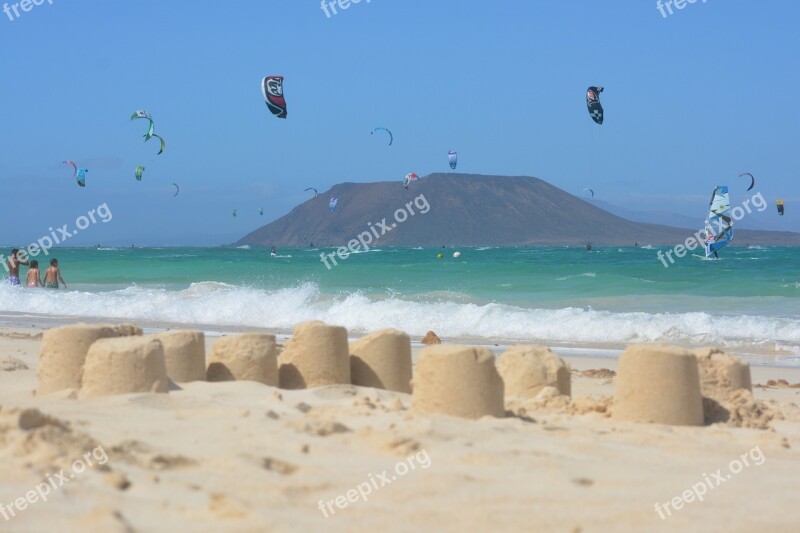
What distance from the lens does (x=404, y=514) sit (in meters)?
3.94

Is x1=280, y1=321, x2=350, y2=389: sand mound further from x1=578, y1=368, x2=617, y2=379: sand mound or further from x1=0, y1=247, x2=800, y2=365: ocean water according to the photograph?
x1=0, y1=247, x2=800, y2=365: ocean water

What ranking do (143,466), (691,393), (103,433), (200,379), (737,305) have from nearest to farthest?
(143,466) → (103,433) → (691,393) → (200,379) → (737,305)

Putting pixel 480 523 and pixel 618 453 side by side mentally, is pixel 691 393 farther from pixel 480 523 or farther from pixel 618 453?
pixel 480 523

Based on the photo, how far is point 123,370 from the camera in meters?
5.79

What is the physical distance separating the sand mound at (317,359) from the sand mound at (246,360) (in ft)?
0.54

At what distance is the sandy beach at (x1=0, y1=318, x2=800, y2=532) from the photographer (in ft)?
12.6

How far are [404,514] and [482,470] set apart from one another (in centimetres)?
71

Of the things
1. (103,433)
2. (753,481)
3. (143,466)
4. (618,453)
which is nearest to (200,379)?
(103,433)

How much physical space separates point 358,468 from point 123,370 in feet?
6.41

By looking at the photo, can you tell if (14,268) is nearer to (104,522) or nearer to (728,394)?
(728,394)

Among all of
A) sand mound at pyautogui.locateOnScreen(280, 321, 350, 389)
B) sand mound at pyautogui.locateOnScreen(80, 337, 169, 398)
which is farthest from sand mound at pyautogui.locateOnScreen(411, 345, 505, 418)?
sand mound at pyautogui.locateOnScreen(80, 337, 169, 398)

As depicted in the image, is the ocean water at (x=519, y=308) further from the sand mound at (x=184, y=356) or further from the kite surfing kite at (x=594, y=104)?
the sand mound at (x=184, y=356)

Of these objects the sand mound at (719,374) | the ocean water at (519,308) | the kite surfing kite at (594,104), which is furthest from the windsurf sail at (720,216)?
the sand mound at (719,374)

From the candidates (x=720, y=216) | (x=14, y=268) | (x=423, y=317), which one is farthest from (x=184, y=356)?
(x=720, y=216)
